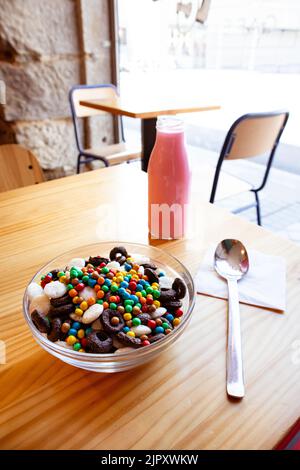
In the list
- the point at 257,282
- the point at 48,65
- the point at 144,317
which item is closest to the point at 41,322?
the point at 144,317

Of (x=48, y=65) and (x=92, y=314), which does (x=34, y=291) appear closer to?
(x=92, y=314)

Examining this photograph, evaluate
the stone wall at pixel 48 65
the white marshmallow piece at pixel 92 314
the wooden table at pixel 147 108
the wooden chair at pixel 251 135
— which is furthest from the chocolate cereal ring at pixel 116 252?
the stone wall at pixel 48 65

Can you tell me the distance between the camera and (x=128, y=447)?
35cm

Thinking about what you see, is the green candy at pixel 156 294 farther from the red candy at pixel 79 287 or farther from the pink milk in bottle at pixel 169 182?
the pink milk in bottle at pixel 169 182

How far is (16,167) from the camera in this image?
118 centimetres

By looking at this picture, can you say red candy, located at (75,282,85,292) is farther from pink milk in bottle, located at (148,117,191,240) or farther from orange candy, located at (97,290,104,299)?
pink milk in bottle, located at (148,117,191,240)

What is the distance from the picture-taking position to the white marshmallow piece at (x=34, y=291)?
462mm

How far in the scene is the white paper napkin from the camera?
54 centimetres

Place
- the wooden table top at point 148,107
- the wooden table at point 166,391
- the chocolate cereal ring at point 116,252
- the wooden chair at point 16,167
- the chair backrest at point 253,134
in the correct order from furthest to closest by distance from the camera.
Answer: the wooden table top at point 148,107, the chair backrest at point 253,134, the wooden chair at point 16,167, the chocolate cereal ring at point 116,252, the wooden table at point 166,391

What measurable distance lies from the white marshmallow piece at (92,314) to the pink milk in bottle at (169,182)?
302 millimetres

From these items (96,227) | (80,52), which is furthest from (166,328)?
(80,52)

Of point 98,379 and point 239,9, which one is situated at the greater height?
point 239,9
